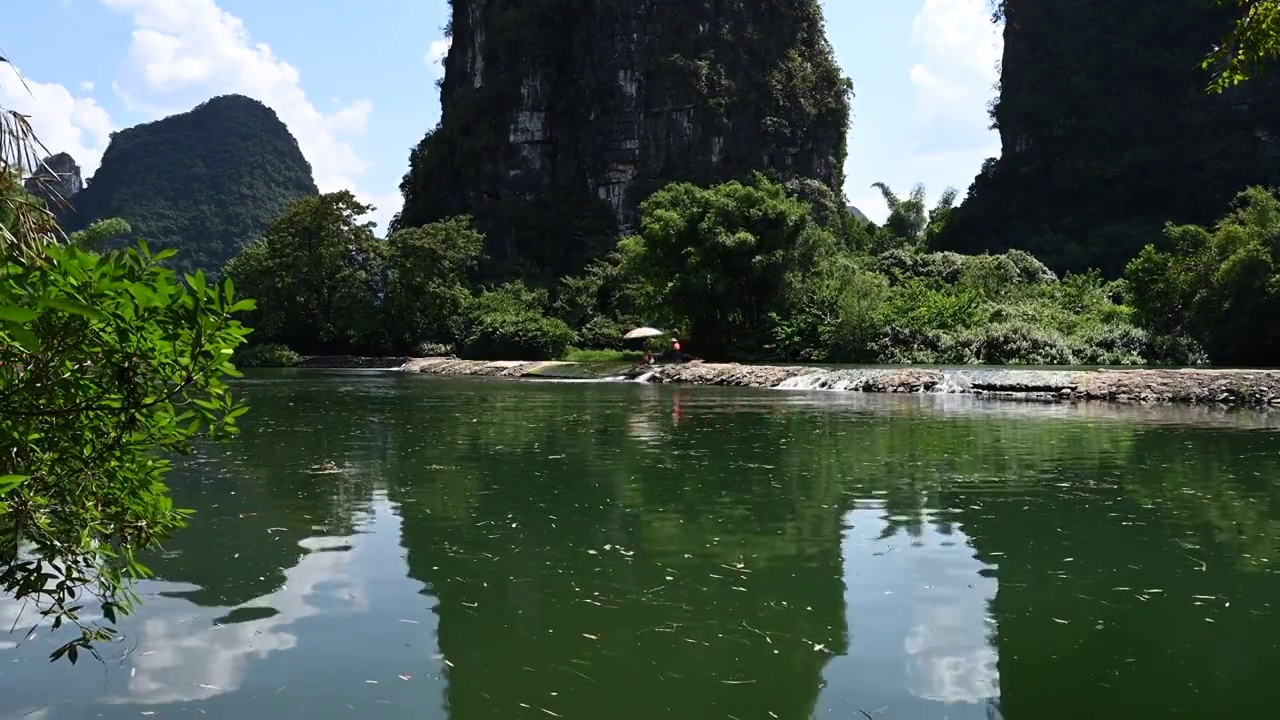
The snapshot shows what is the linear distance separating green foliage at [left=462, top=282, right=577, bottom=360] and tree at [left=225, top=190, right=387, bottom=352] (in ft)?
18.9

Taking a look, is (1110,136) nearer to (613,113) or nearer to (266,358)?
(613,113)

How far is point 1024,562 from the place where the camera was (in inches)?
257

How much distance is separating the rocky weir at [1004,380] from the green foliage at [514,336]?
26.2ft

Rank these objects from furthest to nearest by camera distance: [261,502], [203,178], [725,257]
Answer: [203,178] < [725,257] < [261,502]

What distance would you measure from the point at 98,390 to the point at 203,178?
118219mm

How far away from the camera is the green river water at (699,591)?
4.26 m

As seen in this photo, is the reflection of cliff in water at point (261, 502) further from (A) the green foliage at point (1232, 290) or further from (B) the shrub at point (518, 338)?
(B) the shrub at point (518, 338)

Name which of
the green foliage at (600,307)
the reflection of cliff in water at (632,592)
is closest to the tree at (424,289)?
the green foliage at (600,307)

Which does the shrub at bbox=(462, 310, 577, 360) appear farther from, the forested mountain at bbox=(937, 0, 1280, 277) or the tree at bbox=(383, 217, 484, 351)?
the forested mountain at bbox=(937, 0, 1280, 277)

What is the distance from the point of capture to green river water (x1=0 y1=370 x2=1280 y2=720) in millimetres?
4258

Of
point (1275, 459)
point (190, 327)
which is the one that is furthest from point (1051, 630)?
point (1275, 459)

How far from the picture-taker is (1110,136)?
6731 centimetres

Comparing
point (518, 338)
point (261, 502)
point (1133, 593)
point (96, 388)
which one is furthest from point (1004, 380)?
point (518, 338)

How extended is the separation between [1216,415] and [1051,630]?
14220 millimetres
